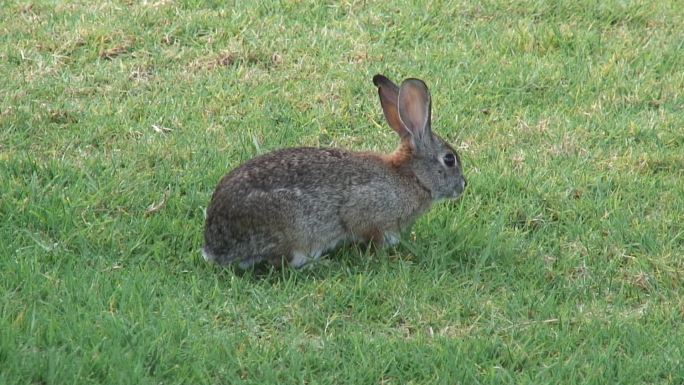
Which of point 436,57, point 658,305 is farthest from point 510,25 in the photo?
point 658,305

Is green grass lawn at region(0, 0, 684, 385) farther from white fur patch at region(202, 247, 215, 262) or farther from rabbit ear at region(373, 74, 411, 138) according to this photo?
rabbit ear at region(373, 74, 411, 138)

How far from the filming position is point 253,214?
18.4 ft

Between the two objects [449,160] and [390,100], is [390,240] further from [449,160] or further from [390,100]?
[390,100]

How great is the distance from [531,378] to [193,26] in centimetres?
453

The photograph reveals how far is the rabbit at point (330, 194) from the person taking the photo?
5.64m

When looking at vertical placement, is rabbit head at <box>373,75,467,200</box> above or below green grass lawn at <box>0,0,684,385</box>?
above

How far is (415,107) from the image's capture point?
629 cm

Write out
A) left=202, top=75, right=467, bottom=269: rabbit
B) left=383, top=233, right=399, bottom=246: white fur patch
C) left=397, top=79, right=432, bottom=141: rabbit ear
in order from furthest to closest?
left=397, top=79, right=432, bottom=141: rabbit ear < left=383, top=233, right=399, bottom=246: white fur patch < left=202, top=75, right=467, bottom=269: rabbit

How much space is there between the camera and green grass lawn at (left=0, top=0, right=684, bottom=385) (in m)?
4.91

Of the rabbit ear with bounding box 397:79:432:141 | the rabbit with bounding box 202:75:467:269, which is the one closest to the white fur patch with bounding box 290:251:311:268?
the rabbit with bounding box 202:75:467:269

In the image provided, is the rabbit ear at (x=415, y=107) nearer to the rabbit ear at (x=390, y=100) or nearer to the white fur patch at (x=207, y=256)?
A: the rabbit ear at (x=390, y=100)

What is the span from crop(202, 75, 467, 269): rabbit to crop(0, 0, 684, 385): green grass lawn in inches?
4.9

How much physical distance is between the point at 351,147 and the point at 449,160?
38.5 inches

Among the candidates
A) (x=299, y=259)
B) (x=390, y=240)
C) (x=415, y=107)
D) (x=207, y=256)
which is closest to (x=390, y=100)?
(x=415, y=107)
